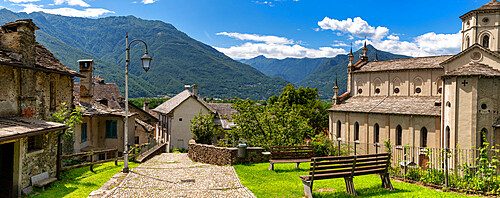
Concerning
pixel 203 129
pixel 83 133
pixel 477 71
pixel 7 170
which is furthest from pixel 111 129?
pixel 477 71

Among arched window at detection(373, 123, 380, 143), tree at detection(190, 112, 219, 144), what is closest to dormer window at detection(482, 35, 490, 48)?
arched window at detection(373, 123, 380, 143)

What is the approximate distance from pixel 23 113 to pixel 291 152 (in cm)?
1136

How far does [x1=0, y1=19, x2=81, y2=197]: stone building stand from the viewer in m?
9.87

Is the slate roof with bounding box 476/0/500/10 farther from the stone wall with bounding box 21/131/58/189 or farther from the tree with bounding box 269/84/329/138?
the stone wall with bounding box 21/131/58/189

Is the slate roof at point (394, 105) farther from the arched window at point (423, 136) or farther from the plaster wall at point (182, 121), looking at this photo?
the plaster wall at point (182, 121)

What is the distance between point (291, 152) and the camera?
46.0 ft

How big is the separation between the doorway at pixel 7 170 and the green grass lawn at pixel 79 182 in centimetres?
71

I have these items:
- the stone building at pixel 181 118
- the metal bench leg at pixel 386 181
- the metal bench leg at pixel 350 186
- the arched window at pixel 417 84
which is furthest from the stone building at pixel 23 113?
the arched window at pixel 417 84

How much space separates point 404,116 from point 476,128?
7606mm

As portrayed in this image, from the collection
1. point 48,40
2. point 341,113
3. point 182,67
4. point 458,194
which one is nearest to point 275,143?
point 458,194

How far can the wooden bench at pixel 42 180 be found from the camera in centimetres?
1064

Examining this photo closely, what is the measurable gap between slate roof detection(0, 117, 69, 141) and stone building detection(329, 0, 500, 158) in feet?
66.6

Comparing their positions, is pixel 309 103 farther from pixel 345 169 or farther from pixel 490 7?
pixel 345 169

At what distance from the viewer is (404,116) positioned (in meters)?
28.8
